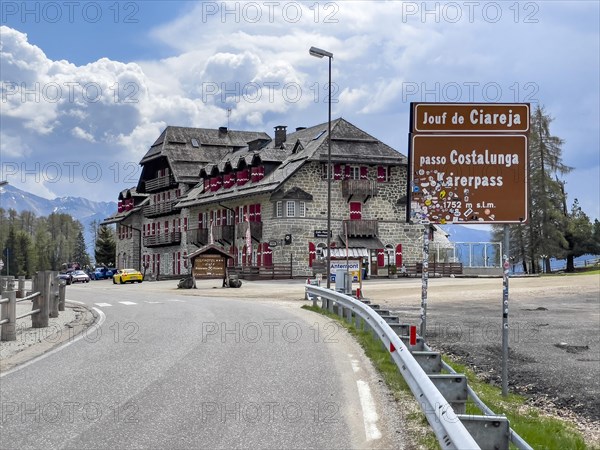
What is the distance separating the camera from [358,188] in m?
59.5

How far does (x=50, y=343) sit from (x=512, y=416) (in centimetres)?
965

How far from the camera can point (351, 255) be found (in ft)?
190

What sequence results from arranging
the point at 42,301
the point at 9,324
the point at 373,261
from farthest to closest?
the point at 373,261 < the point at 42,301 < the point at 9,324

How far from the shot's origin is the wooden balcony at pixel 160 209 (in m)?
75.4

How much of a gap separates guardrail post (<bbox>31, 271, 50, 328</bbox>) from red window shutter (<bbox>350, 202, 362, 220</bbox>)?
4344 cm

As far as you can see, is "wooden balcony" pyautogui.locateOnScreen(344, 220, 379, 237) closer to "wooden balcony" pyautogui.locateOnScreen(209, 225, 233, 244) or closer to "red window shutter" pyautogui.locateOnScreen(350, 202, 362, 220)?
"red window shutter" pyautogui.locateOnScreen(350, 202, 362, 220)

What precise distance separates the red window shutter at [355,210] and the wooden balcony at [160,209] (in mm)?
20292

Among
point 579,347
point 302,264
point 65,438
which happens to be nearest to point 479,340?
point 579,347

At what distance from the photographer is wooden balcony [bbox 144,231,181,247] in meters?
73.6

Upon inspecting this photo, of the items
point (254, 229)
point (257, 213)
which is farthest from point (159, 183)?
point (254, 229)

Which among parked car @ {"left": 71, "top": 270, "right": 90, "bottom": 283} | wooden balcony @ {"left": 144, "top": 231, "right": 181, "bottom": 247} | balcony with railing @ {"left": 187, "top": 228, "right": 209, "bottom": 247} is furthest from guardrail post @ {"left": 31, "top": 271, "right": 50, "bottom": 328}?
wooden balcony @ {"left": 144, "top": 231, "right": 181, "bottom": 247}

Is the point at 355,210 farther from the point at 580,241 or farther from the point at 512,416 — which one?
the point at 512,416

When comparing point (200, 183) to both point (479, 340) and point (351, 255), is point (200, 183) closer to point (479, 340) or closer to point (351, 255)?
point (351, 255)

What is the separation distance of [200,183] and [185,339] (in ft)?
198
